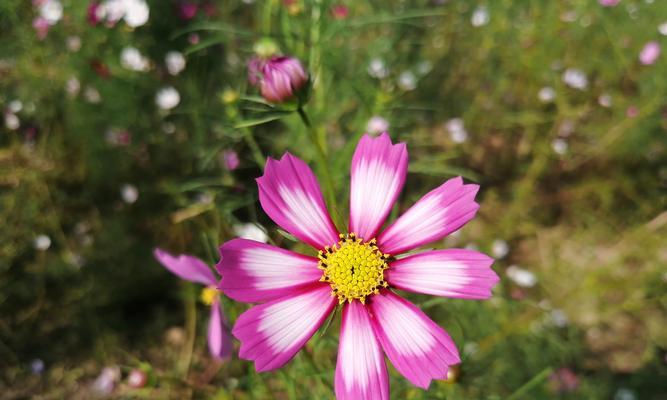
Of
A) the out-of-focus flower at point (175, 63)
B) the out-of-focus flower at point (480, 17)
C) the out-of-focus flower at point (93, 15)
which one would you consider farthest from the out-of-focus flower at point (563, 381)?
the out-of-focus flower at point (93, 15)

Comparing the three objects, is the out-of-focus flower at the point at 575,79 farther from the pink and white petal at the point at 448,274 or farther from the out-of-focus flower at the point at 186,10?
the pink and white petal at the point at 448,274

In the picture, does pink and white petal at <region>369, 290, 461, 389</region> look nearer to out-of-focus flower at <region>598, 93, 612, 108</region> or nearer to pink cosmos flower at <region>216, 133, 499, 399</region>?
pink cosmos flower at <region>216, 133, 499, 399</region>

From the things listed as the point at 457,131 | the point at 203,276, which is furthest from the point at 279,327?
the point at 457,131

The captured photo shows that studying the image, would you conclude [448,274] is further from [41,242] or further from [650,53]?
[650,53]

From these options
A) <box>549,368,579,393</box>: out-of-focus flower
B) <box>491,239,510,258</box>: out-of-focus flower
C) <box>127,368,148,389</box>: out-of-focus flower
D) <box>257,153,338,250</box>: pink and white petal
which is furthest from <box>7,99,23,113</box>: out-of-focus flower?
<box>549,368,579,393</box>: out-of-focus flower

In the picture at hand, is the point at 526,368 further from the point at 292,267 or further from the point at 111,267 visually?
the point at 111,267

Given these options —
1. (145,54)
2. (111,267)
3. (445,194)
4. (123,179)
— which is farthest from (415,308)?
(145,54)
